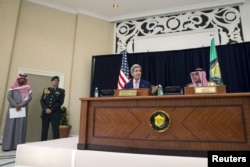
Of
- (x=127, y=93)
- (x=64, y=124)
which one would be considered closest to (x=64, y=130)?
(x=64, y=124)

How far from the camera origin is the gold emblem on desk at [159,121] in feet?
5.23

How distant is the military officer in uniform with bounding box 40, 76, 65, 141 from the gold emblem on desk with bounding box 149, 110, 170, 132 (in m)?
2.41

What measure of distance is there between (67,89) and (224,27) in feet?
13.8


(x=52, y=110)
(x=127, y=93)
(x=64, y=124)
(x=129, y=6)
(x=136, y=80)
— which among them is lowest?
Result: (x=64, y=124)

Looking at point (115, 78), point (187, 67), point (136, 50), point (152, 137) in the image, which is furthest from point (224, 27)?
point (152, 137)

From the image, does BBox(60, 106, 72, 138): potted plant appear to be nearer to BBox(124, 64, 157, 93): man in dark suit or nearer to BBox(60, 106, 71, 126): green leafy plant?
BBox(60, 106, 71, 126): green leafy plant

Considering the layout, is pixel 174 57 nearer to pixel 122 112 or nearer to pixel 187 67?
pixel 187 67

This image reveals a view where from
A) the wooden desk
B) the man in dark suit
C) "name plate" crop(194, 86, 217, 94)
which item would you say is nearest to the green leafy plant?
the man in dark suit

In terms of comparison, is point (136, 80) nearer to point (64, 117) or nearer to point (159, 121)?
point (159, 121)

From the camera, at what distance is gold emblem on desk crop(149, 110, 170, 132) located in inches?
62.7

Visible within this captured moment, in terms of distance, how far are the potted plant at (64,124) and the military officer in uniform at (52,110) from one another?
83cm

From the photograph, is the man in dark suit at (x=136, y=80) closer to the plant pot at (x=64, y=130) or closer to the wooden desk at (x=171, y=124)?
the wooden desk at (x=171, y=124)

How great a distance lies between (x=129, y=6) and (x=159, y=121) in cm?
424

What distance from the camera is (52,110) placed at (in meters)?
3.49
